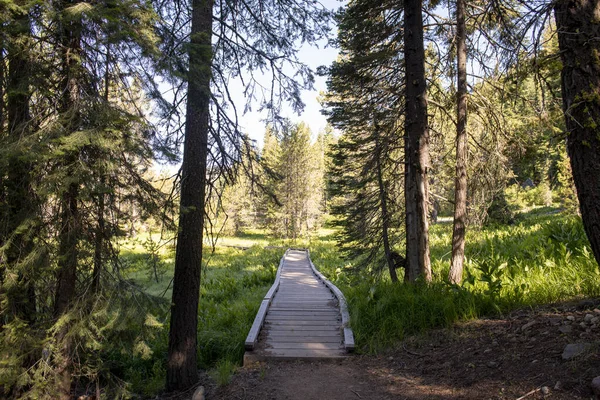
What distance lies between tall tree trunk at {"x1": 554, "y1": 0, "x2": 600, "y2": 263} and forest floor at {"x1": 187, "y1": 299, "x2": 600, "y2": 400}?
4.03ft

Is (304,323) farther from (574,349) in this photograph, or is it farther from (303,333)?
(574,349)

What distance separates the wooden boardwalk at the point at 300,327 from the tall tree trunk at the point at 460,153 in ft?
8.66

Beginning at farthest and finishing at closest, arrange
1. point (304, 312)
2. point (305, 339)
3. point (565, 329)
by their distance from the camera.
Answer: point (304, 312)
point (305, 339)
point (565, 329)

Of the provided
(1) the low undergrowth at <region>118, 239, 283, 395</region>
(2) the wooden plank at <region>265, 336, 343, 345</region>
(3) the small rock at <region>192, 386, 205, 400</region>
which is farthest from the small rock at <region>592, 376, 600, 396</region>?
(3) the small rock at <region>192, 386, 205, 400</region>

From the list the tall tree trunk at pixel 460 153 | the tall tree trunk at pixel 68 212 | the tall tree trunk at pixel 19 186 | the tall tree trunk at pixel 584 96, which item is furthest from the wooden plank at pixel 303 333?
the tall tree trunk at pixel 584 96

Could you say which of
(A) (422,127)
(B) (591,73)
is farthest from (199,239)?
(B) (591,73)

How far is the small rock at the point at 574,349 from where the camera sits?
344 cm

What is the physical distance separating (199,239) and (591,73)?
489cm

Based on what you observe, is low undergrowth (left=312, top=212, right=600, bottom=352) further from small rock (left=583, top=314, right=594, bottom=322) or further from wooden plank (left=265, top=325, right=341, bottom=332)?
small rock (left=583, top=314, right=594, bottom=322)

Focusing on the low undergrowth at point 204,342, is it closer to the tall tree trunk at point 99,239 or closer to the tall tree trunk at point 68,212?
the tall tree trunk at point 99,239

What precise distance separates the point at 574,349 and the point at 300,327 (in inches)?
179

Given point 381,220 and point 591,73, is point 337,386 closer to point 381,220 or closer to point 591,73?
point 591,73

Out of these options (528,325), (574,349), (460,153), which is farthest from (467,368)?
(460,153)

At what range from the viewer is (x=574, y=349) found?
3512 mm
